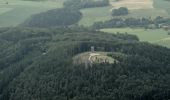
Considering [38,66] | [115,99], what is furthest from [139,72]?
[38,66]

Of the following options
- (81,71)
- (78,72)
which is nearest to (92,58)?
(81,71)

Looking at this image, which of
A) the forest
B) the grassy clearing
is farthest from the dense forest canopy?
the grassy clearing

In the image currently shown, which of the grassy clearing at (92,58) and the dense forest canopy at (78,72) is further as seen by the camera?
the grassy clearing at (92,58)

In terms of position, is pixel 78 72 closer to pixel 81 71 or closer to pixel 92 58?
pixel 81 71

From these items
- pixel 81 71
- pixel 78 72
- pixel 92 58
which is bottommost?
pixel 78 72

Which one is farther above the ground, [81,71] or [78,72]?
[81,71]

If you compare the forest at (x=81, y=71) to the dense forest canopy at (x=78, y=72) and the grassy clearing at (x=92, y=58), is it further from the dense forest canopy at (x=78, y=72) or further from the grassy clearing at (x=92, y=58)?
the grassy clearing at (x=92, y=58)

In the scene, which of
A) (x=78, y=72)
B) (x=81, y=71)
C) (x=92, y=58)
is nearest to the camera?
(x=81, y=71)

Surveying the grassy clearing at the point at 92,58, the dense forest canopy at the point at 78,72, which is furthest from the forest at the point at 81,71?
the grassy clearing at the point at 92,58

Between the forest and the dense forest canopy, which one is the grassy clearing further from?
the dense forest canopy

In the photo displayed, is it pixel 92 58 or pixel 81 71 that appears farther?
pixel 92 58

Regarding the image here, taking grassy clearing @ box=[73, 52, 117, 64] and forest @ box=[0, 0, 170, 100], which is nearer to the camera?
forest @ box=[0, 0, 170, 100]

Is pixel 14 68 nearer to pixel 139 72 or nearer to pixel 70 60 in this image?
pixel 70 60
